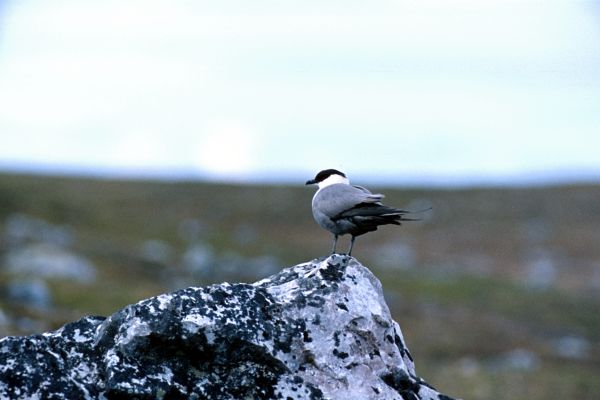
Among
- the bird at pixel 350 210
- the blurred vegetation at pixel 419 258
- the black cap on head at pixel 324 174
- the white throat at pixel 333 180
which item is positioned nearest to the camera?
the bird at pixel 350 210

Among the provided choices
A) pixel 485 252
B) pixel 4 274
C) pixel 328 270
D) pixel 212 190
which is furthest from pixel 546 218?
pixel 328 270

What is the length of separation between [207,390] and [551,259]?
252 feet

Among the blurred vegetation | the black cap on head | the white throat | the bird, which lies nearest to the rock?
the bird

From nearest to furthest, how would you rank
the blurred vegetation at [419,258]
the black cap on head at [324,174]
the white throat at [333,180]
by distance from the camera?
the white throat at [333,180] → the black cap on head at [324,174] → the blurred vegetation at [419,258]

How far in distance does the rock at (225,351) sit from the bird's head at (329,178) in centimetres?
200

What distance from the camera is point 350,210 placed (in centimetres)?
964

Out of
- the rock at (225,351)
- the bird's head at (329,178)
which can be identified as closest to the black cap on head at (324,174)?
the bird's head at (329,178)

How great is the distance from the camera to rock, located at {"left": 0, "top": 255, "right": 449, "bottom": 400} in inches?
307

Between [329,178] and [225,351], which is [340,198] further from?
[225,351]

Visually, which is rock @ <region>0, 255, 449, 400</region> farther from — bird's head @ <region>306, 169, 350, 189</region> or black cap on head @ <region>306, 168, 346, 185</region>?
black cap on head @ <region>306, 168, 346, 185</region>

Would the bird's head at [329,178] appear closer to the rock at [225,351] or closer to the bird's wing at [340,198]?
the bird's wing at [340,198]

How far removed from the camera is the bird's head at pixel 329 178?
10.5m

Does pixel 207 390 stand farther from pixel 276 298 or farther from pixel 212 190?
pixel 212 190

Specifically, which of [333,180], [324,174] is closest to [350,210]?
[333,180]
